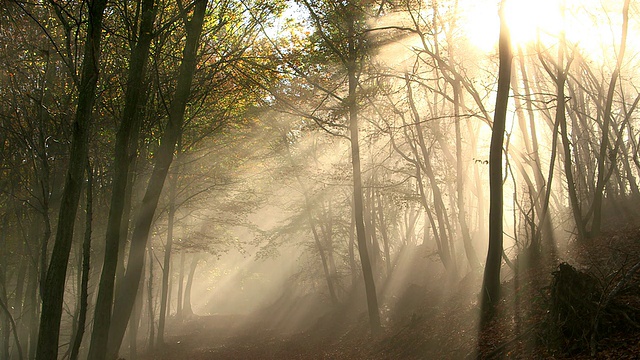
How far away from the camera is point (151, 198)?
9008 mm

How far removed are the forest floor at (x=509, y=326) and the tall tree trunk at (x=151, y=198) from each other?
6348 mm

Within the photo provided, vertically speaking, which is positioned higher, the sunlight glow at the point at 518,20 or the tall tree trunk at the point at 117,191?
the sunlight glow at the point at 518,20

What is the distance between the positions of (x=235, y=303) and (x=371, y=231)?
84.4ft

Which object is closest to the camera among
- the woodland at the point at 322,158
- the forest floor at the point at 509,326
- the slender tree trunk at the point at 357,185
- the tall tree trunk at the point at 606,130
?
the forest floor at the point at 509,326

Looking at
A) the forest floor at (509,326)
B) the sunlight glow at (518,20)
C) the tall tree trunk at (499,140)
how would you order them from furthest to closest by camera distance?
the sunlight glow at (518,20)
the tall tree trunk at (499,140)
the forest floor at (509,326)

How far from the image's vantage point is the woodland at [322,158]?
24.8 ft

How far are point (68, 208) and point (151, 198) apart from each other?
7.06ft

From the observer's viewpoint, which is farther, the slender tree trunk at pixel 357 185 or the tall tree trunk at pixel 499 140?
the slender tree trunk at pixel 357 185

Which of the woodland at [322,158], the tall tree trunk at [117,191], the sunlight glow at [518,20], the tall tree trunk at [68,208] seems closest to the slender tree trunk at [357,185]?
the woodland at [322,158]

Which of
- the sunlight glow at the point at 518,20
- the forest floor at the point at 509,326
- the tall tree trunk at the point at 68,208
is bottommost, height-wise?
the forest floor at the point at 509,326

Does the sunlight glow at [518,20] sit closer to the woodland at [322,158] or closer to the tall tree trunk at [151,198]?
the woodland at [322,158]

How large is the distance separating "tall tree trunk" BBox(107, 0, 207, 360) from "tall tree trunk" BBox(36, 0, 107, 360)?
6.97 ft

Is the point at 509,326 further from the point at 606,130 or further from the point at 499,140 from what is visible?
the point at 606,130

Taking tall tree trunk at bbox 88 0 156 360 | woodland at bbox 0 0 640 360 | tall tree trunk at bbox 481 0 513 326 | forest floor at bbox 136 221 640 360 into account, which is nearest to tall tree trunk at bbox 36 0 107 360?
woodland at bbox 0 0 640 360
